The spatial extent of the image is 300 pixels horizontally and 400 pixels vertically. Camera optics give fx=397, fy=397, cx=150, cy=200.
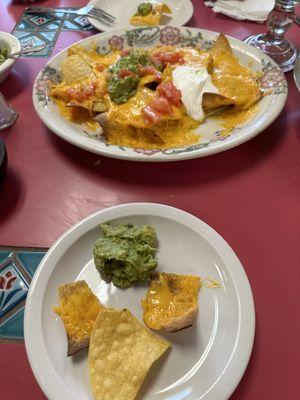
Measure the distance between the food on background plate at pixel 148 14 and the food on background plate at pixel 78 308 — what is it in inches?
60.3

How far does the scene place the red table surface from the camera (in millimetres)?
929

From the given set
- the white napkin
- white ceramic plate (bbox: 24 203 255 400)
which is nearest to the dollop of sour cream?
white ceramic plate (bbox: 24 203 255 400)

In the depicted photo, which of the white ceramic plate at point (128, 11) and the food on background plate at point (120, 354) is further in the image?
the white ceramic plate at point (128, 11)

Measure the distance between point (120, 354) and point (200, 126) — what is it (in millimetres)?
900

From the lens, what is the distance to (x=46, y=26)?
6.93 feet

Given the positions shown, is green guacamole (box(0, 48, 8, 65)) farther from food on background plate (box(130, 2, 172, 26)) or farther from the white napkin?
the white napkin

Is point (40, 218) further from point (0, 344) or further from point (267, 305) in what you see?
point (267, 305)

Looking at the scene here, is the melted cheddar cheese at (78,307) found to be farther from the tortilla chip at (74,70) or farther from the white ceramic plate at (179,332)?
the tortilla chip at (74,70)

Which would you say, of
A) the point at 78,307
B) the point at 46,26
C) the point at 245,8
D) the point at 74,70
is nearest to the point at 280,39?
the point at 245,8

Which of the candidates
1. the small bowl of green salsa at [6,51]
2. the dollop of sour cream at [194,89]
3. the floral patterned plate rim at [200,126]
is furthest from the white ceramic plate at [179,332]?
the small bowl of green salsa at [6,51]

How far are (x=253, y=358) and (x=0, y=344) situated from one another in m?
0.61

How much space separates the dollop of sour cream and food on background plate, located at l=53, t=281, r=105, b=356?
81 centimetres

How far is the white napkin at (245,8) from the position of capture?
6.64ft

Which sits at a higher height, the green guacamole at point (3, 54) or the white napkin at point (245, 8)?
the white napkin at point (245, 8)
